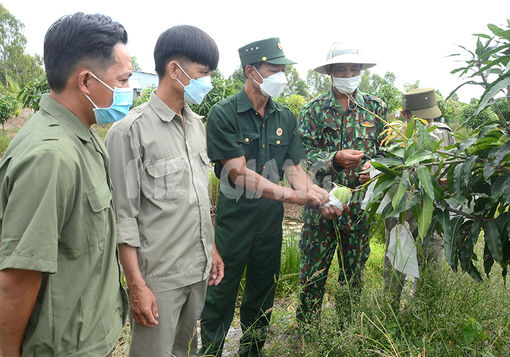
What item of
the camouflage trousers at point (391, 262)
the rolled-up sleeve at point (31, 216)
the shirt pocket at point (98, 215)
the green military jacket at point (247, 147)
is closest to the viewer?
the rolled-up sleeve at point (31, 216)

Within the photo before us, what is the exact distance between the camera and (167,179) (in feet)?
5.66

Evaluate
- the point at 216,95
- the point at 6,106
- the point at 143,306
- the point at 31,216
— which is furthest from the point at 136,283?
the point at 6,106

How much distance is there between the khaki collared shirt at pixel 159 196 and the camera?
64.2 inches

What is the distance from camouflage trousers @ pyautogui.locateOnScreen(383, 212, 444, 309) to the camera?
6.58 ft

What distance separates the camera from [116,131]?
5.39 ft

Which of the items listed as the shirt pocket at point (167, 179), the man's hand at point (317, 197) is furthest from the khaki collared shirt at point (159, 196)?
the man's hand at point (317, 197)

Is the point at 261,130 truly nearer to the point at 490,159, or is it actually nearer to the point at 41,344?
the point at 490,159

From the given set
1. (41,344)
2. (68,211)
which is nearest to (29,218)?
(68,211)

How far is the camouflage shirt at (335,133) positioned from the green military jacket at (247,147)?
22 cm

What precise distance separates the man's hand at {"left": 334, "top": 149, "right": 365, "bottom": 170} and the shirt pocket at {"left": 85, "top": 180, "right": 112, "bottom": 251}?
5.12 ft

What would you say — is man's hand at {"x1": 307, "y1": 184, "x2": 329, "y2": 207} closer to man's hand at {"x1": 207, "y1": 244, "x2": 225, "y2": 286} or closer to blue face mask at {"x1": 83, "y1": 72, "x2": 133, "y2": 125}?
man's hand at {"x1": 207, "y1": 244, "x2": 225, "y2": 286}

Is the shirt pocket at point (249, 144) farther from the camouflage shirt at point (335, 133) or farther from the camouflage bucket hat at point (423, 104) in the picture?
the camouflage bucket hat at point (423, 104)

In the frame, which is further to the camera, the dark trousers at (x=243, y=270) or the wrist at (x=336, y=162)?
the wrist at (x=336, y=162)

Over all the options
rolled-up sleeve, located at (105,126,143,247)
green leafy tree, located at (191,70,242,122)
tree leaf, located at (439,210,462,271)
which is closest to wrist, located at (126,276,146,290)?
rolled-up sleeve, located at (105,126,143,247)
